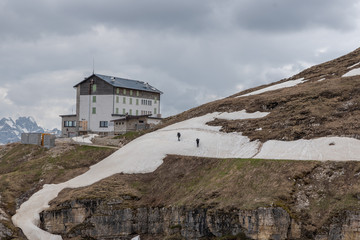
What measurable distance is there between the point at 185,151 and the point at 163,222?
15676 millimetres

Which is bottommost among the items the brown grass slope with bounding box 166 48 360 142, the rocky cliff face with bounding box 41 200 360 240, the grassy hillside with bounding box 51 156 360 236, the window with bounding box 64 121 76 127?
the rocky cliff face with bounding box 41 200 360 240

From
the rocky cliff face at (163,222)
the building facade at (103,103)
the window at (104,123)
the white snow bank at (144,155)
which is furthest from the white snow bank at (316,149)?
the window at (104,123)

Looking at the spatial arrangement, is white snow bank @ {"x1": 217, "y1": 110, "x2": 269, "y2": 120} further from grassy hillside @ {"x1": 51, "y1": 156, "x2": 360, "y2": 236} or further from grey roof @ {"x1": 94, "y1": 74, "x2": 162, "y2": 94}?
grey roof @ {"x1": 94, "y1": 74, "x2": 162, "y2": 94}

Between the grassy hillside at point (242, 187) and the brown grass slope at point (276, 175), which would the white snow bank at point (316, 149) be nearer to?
the brown grass slope at point (276, 175)

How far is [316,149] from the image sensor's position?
46.6 metres

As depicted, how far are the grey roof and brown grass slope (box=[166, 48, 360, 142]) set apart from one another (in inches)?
1072

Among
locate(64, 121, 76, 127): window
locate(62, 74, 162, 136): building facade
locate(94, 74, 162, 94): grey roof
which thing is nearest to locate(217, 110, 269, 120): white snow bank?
locate(62, 74, 162, 136): building facade

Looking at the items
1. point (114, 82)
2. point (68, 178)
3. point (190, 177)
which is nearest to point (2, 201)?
point (68, 178)

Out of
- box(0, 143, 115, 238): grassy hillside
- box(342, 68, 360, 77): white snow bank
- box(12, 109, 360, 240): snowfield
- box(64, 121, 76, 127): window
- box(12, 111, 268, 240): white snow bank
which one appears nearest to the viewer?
box(12, 109, 360, 240): snowfield

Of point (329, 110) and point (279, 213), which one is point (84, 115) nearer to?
point (329, 110)

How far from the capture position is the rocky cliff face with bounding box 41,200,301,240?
3647 cm

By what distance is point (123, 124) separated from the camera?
308 feet

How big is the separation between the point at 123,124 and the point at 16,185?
3626 centimetres

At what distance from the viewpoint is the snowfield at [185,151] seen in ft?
152
